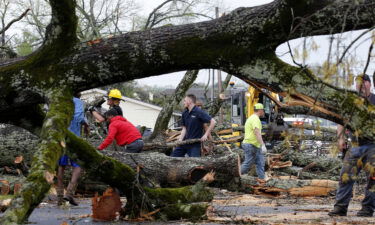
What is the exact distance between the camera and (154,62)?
7582 millimetres

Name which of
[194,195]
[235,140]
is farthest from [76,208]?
[235,140]

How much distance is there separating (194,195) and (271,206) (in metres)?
3.15

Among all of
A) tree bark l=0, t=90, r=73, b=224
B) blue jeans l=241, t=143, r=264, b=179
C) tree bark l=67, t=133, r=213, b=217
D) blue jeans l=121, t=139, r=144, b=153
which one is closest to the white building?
blue jeans l=241, t=143, r=264, b=179

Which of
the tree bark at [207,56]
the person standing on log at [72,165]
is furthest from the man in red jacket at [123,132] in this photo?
the tree bark at [207,56]

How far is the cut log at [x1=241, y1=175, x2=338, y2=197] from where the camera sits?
13594 millimetres

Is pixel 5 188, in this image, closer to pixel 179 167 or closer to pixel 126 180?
pixel 179 167

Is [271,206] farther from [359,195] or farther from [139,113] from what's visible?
[139,113]

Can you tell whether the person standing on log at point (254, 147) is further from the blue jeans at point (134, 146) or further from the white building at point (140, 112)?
the white building at point (140, 112)

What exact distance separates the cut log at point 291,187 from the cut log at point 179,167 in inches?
37.5

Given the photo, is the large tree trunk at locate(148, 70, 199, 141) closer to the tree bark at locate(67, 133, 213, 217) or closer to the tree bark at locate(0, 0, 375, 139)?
the tree bark at locate(67, 133, 213, 217)

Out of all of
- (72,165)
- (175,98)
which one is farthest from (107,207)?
(175,98)

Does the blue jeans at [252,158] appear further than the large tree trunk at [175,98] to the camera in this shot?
No

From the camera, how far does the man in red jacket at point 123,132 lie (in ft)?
38.3

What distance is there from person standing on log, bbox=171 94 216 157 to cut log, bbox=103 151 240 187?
1.05 m
